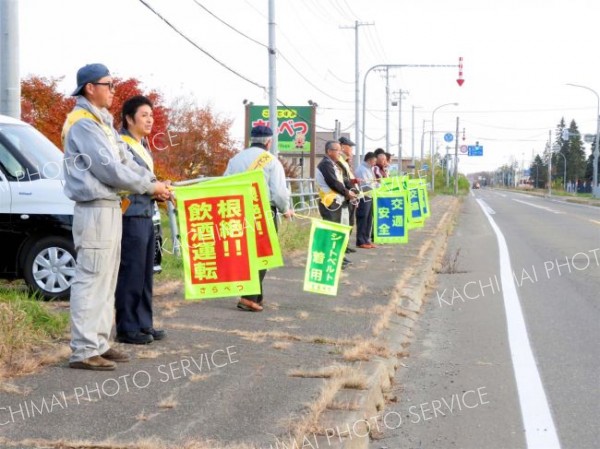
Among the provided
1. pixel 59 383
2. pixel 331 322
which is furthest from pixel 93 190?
pixel 331 322

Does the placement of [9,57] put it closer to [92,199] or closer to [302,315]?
[92,199]

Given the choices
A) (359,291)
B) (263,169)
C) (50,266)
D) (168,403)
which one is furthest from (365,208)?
(168,403)

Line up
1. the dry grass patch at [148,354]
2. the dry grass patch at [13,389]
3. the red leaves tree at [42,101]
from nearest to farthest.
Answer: the dry grass patch at [13,389]
the dry grass patch at [148,354]
the red leaves tree at [42,101]

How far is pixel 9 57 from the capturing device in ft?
27.2

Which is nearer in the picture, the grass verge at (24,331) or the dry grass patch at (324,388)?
the dry grass patch at (324,388)

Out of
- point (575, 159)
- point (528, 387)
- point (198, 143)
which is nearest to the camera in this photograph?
point (528, 387)

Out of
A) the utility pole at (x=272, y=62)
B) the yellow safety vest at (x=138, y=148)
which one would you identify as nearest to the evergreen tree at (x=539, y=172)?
the utility pole at (x=272, y=62)

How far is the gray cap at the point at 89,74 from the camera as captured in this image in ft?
17.2

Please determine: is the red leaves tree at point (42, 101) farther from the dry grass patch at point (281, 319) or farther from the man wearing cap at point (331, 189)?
the dry grass patch at point (281, 319)

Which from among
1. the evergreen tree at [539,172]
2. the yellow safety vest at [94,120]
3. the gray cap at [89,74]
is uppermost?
the gray cap at [89,74]

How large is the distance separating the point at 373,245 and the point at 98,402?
1081cm

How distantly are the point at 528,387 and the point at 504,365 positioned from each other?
0.68m

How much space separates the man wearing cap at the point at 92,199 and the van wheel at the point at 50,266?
2687 mm

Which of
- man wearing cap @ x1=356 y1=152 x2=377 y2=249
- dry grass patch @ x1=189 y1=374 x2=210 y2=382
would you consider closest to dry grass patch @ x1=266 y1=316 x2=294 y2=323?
dry grass patch @ x1=189 y1=374 x2=210 y2=382
